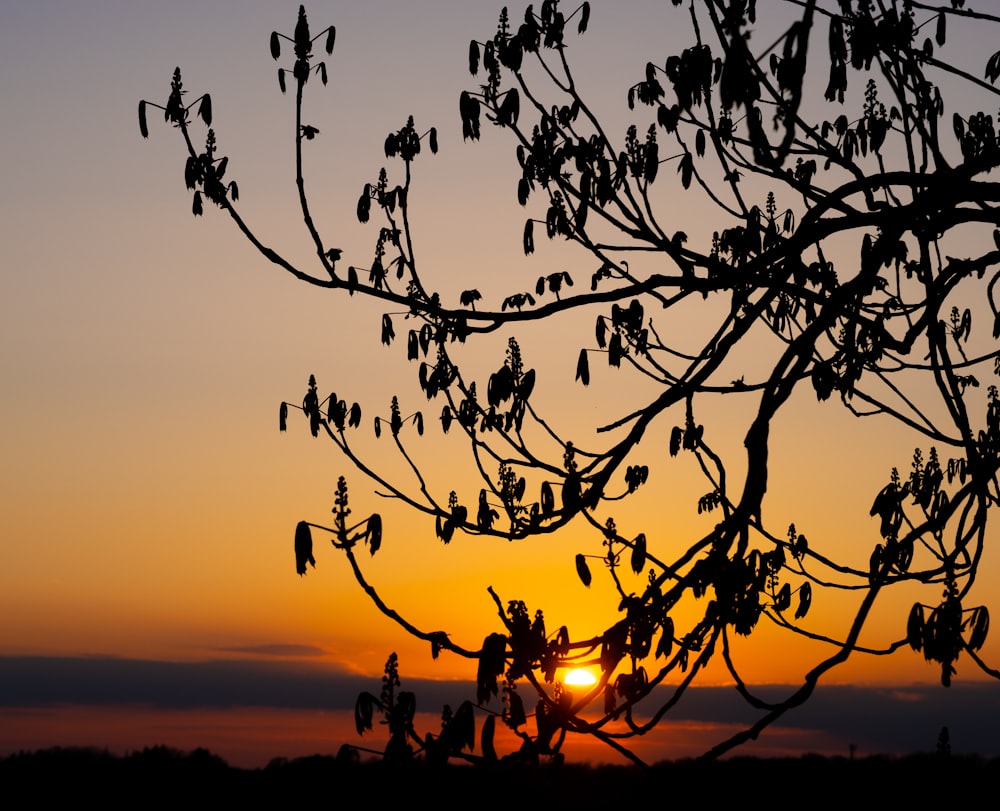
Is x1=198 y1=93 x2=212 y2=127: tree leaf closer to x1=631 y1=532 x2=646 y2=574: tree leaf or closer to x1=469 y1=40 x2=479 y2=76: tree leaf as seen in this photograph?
x1=469 y1=40 x2=479 y2=76: tree leaf

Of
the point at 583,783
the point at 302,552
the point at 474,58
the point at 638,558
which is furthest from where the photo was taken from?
the point at 583,783

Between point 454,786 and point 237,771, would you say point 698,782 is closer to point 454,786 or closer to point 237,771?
point 454,786

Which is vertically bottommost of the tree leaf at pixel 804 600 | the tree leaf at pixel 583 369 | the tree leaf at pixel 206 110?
the tree leaf at pixel 804 600

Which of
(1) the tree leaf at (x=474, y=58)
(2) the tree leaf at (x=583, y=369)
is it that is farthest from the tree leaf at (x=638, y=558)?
(1) the tree leaf at (x=474, y=58)

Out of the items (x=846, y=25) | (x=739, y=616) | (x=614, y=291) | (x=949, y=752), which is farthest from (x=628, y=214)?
(x=949, y=752)

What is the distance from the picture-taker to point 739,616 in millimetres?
5496

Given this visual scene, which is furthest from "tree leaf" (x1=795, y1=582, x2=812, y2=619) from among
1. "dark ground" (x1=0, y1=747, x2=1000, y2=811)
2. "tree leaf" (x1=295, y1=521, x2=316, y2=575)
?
"tree leaf" (x1=295, y1=521, x2=316, y2=575)

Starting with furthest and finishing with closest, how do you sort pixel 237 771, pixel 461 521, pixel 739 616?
1. pixel 237 771
2. pixel 461 521
3. pixel 739 616

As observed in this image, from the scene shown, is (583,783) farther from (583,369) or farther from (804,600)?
(583,369)

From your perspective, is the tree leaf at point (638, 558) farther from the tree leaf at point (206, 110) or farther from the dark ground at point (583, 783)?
the tree leaf at point (206, 110)

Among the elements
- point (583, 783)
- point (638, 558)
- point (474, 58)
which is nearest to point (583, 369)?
point (638, 558)

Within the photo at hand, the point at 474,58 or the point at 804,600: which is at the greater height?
the point at 474,58

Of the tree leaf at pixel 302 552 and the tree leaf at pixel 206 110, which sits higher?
the tree leaf at pixel 206 110

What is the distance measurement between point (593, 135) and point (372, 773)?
4.43m
